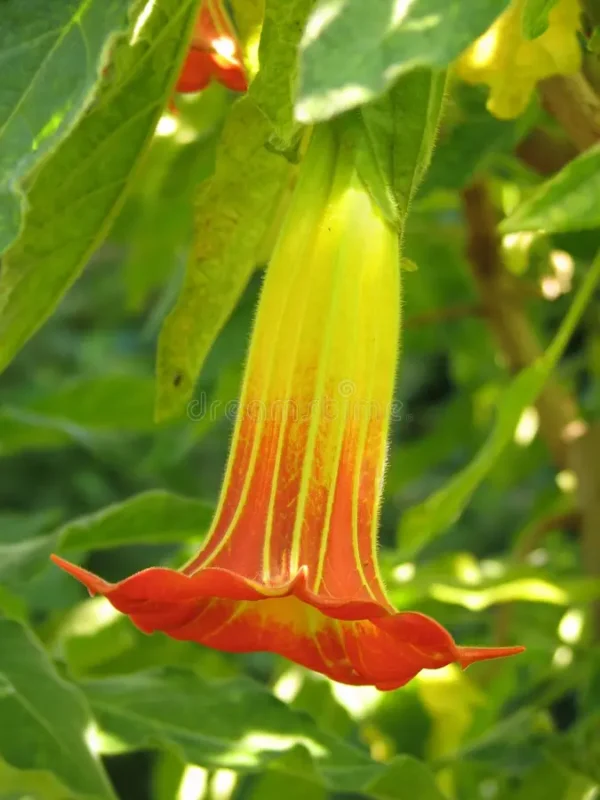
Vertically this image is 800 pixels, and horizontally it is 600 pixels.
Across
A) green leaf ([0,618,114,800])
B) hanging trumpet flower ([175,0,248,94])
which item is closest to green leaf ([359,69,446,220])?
hanging trumpet flower ([175,0,248,94])

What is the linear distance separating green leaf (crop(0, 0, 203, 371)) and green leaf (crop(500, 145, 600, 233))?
7.0 inches

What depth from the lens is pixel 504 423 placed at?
71 cm

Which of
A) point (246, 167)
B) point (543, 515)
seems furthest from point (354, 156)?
point (543, 515)

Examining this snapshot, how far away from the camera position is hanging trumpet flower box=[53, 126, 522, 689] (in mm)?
481

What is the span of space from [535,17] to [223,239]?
6.8 inches

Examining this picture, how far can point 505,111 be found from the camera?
0.58 m

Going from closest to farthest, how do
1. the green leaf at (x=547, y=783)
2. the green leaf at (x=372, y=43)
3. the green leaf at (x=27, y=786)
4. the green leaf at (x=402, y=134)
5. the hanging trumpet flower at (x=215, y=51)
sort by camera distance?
1. the green leaf at (x=372, y=43)
2. the green leaf at (x=402, y=134)
3. the hanging trumpet flower at (x=215, y=51)
4. the green leaf at (x=27, y=786)
5. the green leaf at (x=547, y=783)

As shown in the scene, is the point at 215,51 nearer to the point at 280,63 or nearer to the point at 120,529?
the point at 280,63

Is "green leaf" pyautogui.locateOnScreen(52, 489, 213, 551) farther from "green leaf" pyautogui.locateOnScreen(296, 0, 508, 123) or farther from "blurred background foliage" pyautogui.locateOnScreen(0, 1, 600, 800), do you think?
"green leaf" pyautogui.locateOnScreen(296, 0, 508, 123)

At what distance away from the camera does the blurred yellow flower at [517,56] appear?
54 cm

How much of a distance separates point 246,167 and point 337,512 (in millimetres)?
165

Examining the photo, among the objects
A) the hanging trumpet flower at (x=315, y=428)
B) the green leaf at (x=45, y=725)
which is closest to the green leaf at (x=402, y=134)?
the hanging trumpet flower at (x=315, y=428)

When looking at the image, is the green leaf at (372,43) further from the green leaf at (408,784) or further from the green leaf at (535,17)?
the green leaf at (408,784)

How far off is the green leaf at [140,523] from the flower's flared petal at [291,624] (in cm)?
29
